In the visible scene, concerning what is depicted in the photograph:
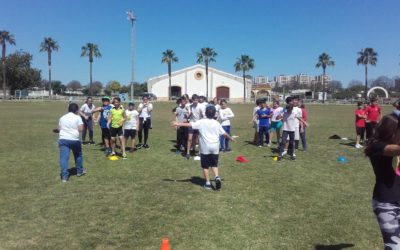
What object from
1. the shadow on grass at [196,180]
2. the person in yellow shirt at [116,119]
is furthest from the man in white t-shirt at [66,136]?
the person in yellow shirt at [116,119]

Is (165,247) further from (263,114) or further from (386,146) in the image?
(263,114)

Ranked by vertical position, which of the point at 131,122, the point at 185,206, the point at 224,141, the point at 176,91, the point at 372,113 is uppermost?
the point at 176,91

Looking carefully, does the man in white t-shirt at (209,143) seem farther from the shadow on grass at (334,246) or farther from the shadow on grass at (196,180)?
the shadow on grass at (334,246)

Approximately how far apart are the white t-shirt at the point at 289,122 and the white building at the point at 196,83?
83.2 metres

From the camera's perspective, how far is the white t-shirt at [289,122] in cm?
1127

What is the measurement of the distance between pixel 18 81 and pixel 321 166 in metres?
89.0

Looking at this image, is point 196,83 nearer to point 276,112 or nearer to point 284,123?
point 276,112

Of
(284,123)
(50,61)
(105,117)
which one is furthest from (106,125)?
(50,61)

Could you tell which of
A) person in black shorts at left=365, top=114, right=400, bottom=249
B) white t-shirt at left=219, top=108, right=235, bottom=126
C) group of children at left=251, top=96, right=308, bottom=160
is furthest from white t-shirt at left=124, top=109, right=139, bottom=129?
person in black shorts at left=365, top=114, right=400, bottom=249

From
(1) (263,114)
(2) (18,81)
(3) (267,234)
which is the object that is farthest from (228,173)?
(2) (18,81)

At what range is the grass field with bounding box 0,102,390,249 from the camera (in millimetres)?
5227

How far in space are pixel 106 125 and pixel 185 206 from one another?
6.13 m

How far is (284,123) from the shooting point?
37.2 ft

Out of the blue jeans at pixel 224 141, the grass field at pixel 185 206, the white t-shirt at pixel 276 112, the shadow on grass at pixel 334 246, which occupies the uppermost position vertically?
the white t-shirt at pixel 276 112
